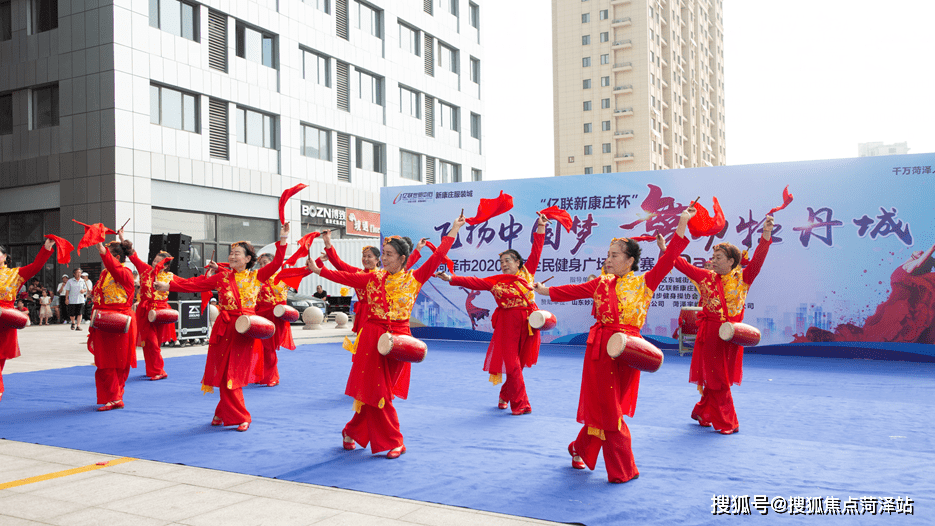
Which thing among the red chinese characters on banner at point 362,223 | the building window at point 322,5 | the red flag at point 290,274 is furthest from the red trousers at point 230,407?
the building window at point 322,5

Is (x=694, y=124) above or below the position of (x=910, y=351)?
above

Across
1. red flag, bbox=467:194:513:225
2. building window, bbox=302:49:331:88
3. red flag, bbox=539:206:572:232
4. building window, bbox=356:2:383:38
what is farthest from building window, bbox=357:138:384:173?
red flag, bbox=467:194:513:225

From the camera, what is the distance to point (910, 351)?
1099cm

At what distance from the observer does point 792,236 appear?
11.7m

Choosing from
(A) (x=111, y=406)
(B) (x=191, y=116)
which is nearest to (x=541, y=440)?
(A) (x=111, y=406)

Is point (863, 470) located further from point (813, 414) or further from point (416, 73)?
point (416, 73)

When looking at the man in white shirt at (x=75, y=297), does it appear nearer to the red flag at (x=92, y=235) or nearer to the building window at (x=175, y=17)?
the building window at (x=175, y=17)

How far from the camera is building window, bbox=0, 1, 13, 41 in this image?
66.8 feet

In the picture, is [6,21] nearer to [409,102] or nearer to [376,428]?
[409,102]

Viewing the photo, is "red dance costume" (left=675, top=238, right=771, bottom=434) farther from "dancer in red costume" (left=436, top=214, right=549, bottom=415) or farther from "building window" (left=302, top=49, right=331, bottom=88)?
"building window" (left=302, top=49, right=331, bottom=88)

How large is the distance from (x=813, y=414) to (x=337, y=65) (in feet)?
71.9

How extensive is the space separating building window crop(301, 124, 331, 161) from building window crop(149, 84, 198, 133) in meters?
4.32

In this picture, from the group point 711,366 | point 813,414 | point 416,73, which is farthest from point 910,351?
point 416,73

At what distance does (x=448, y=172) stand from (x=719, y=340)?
85.2ft
